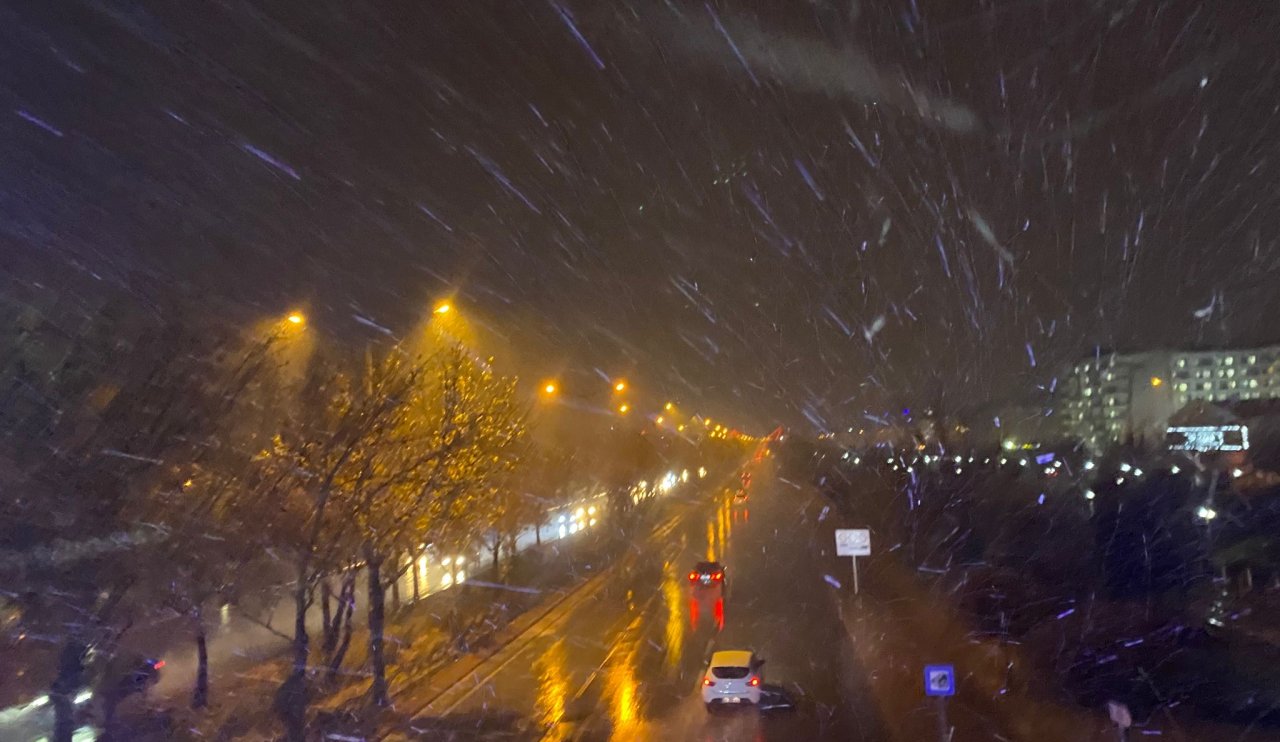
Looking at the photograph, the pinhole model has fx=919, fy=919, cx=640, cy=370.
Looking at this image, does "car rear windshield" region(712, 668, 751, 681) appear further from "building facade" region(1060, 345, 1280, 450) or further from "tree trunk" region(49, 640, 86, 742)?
"building facade" region(1060, 345, 1280, 450)

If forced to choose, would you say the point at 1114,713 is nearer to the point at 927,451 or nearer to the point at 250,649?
the point at 250,649

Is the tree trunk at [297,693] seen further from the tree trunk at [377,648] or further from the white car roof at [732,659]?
the white car roof at [732,659]

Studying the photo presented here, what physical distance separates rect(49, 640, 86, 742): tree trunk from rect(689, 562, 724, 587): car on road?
2134 cm

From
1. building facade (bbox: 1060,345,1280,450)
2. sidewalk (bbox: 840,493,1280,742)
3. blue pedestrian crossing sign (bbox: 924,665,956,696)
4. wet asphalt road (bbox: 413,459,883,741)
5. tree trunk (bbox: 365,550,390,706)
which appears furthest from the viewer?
building facade (bbox: 1060,345,1280,450)

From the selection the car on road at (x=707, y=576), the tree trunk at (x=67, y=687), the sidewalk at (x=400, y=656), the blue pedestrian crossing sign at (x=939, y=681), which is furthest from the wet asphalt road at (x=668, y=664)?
the tree trunk at (x=67, y=687)

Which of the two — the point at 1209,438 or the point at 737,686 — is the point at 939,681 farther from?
the point at 1209,438

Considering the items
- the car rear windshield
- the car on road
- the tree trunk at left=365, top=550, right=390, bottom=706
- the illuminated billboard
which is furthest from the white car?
the illuminated billboard

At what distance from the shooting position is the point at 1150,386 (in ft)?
137

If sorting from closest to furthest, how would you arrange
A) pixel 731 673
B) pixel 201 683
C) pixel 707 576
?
1. pixel 201 683
2. pixel 731 673
3. pixel 707 576

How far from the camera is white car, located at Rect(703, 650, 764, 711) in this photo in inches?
586

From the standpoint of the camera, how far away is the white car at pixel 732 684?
14885 mm

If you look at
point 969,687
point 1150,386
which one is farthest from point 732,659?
point 1150,386

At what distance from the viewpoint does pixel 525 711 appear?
15.2m

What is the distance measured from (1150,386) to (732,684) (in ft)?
115
